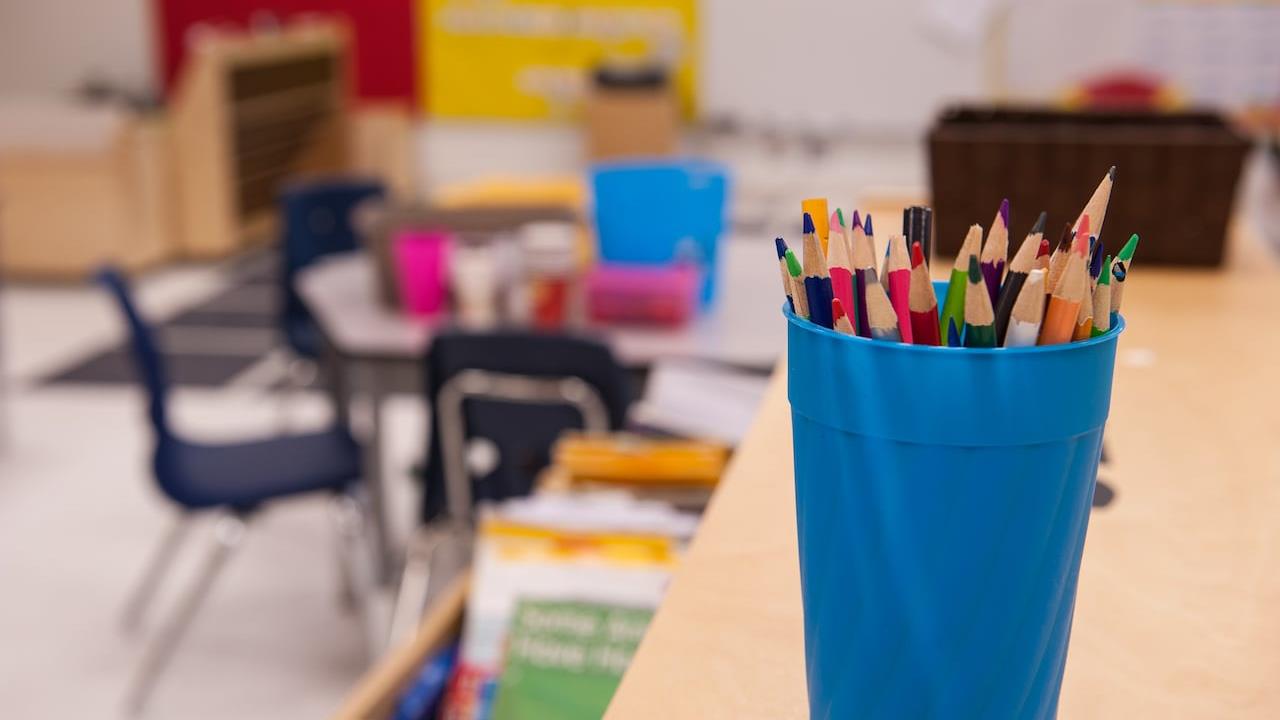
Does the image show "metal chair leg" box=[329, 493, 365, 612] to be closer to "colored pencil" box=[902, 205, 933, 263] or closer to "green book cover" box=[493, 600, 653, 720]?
"green book cover" box=[493, 600, 653, 720]

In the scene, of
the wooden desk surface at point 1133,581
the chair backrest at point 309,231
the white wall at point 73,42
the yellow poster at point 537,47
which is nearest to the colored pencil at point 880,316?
the wooden desk surface at point 1133,581

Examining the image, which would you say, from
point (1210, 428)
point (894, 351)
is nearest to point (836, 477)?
point (894, 351)

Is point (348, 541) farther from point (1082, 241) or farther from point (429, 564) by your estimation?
point (1082, 241)

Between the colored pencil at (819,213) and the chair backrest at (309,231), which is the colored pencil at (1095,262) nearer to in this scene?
the colored pencil at (819,213)

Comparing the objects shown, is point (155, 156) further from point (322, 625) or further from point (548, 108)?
point (322, 625)

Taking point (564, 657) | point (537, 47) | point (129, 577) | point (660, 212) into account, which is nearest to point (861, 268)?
point (564, 657)

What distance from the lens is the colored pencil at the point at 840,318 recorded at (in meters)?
0.56

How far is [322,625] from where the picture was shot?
315 centimetres

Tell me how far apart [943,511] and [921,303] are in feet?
0.28

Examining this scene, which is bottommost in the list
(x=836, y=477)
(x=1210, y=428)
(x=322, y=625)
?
(x=322, y=625)

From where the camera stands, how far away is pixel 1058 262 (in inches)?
22.2

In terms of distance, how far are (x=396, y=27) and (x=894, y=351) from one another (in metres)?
8.16

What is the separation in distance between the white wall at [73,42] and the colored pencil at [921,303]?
28.5 ft

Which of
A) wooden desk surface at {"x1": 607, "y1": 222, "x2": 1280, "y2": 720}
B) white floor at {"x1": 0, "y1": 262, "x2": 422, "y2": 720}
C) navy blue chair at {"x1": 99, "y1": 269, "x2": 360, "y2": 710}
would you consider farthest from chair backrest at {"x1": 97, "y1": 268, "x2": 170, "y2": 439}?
wooden desk surface at {"x1": 607, "y1": 222, "x2": 1280, "y2": 720}
